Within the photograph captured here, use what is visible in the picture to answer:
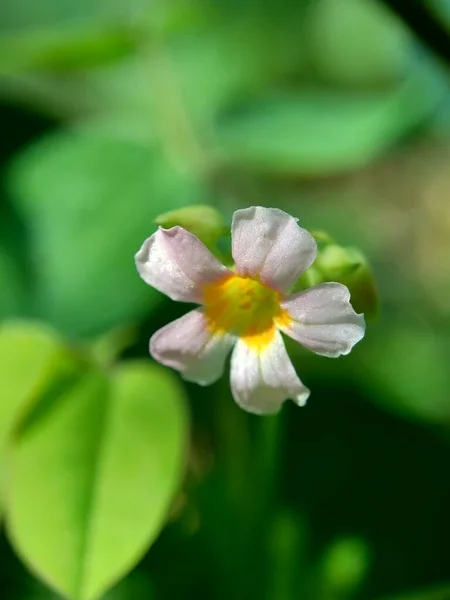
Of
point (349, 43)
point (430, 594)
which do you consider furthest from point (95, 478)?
point (349, 43)

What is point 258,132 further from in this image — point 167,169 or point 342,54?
point 342,54

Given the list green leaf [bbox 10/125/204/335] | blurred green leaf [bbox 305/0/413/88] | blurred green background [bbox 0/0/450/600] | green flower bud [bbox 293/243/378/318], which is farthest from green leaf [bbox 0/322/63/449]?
blurred green leaf [bbox 305/0/413/88]

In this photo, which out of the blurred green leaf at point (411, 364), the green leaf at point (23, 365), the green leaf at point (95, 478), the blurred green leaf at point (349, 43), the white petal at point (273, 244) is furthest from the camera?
the blurred green leaf at point (349, 43)

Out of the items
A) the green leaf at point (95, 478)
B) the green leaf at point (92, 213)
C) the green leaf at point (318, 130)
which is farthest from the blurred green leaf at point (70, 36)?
the green leaf at point (95, 478)

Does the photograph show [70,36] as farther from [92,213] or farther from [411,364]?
[411,364]

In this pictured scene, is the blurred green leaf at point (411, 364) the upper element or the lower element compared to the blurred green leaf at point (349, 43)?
lower

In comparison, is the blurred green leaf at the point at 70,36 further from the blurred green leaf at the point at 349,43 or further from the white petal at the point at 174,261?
the white petal at the point at 174,261

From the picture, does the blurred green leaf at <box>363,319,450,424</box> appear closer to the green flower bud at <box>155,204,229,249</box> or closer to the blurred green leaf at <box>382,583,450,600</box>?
the blurred green leaf at <box>382,583,450,600</box>

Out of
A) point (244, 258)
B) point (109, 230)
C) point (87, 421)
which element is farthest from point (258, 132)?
point (244, 258)
